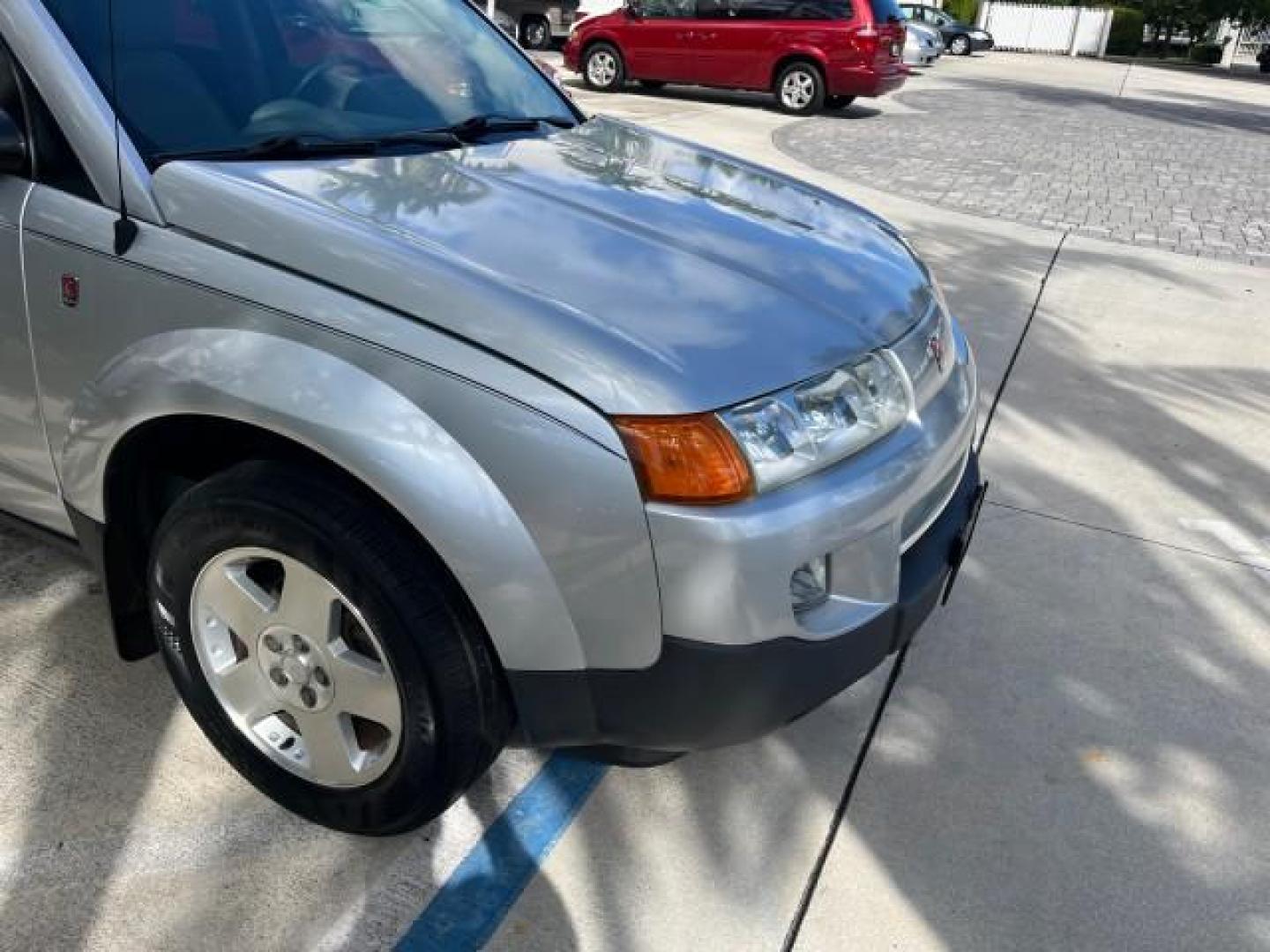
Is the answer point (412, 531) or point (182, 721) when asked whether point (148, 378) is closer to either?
point (412, 531)

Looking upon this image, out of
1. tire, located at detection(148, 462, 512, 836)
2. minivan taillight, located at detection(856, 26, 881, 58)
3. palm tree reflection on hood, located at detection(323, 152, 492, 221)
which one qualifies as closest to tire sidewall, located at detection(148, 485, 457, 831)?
tire, located at detection(148, 462, 512, 836)

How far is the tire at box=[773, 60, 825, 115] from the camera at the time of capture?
14.9m

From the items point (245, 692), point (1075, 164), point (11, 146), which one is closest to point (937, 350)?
point (245, 692)

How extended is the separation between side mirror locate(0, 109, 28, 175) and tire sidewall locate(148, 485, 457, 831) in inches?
30.5

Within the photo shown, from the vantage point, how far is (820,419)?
2090mm

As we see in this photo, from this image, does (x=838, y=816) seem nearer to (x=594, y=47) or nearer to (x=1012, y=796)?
(x=1012, y=796)

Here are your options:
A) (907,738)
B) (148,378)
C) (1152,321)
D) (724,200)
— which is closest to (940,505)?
(907,738)

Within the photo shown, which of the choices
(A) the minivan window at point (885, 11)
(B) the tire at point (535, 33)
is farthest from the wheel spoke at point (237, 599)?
(B) the tire at point (535, 33)

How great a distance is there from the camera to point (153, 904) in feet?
7.19

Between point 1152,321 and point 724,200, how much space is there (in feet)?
14.4

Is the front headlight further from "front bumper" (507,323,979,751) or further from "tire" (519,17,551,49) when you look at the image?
"tire" (519,17,551,49)

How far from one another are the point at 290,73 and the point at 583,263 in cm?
111

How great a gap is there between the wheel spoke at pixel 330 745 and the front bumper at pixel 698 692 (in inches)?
15.9

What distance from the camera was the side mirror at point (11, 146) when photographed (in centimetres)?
224
